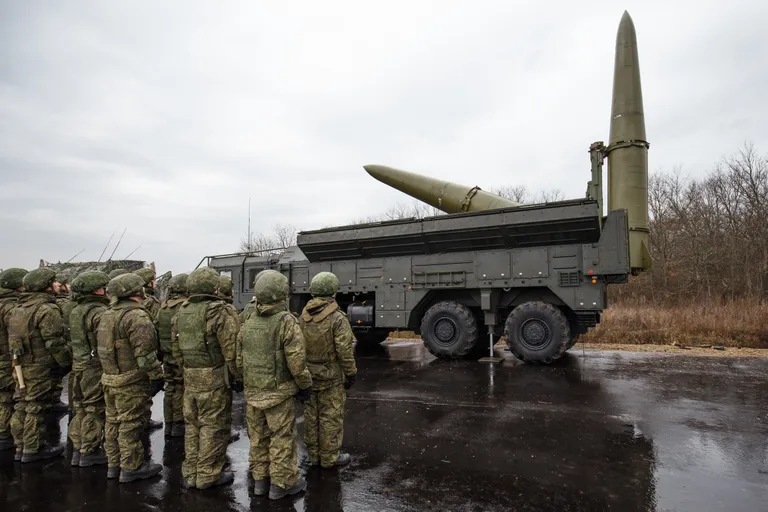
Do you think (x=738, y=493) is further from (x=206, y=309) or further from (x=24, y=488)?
(x=24, y=488)

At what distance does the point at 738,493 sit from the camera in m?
3.14

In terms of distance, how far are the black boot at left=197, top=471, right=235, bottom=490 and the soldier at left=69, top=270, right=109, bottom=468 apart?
1293 mm

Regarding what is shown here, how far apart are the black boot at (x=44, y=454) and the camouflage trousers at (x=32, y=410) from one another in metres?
0.04

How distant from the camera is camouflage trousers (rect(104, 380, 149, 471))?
11.8ft

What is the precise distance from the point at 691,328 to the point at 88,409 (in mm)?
11999

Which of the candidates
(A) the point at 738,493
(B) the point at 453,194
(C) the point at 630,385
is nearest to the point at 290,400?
(A) the point at 738,493

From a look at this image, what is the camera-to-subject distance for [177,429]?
4758 mm

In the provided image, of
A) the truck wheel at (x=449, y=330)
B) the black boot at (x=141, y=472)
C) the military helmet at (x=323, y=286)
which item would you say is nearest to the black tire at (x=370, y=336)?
the truck wheel at (x=449, y=330)

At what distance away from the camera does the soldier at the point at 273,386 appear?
3.28 metres

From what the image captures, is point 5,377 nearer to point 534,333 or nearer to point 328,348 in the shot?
point 328,348

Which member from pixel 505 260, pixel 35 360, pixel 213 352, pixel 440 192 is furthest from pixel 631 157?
pixel 35 360

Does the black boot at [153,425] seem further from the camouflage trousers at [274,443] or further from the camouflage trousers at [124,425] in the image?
the camouflage trousers at [274,443]

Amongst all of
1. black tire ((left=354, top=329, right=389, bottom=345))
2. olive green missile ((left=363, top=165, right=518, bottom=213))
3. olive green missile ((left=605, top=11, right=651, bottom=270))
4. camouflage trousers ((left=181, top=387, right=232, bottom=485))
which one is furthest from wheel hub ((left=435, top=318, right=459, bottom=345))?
camouflage trousers ((left=181, top=387, right=232, bottom=485))

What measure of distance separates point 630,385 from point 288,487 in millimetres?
5243
